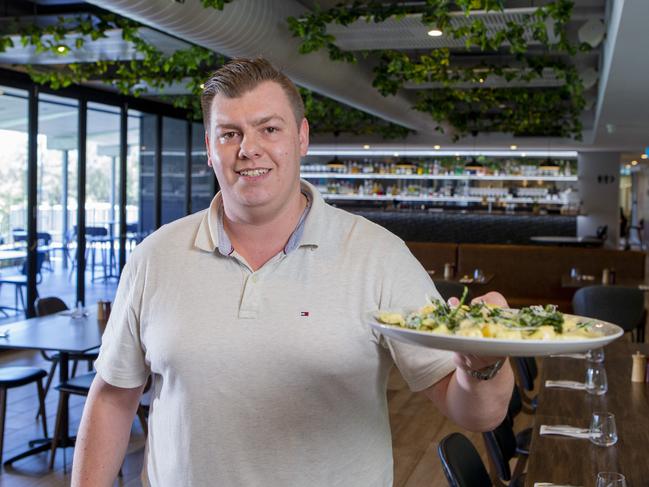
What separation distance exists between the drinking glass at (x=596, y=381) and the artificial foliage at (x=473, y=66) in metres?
2.77

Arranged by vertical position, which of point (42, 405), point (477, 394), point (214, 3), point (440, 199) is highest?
point (214, 3)

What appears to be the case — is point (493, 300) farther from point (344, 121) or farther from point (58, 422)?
point (344, 121)

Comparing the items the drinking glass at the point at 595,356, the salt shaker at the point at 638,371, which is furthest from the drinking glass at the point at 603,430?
the drinking glass at the point at 595,356

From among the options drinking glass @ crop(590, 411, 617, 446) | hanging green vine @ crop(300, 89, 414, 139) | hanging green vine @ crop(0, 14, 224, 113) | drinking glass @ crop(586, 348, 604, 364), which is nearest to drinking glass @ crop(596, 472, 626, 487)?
drinking glass @ crop(590, 411, 617, 446)

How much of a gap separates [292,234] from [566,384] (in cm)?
268

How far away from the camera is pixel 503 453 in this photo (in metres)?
3.55

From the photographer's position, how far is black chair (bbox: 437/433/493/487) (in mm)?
2482

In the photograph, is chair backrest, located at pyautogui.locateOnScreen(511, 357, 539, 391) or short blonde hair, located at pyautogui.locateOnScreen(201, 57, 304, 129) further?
chair backrest, located at pyautogui.locateOnScreen(511, 357, 539, 391)

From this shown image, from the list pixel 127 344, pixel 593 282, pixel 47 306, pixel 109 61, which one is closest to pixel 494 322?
pixel 127 344

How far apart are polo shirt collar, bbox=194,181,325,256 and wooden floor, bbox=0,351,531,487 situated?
3.44 metres

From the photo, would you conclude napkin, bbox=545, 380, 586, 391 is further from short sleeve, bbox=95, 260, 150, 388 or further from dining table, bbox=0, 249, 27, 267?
dining table, bbox=0, 249, 27, 267

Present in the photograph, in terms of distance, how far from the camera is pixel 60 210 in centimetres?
935

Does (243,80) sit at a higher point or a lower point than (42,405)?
higher

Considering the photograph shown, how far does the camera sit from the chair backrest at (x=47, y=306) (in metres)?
6.16
